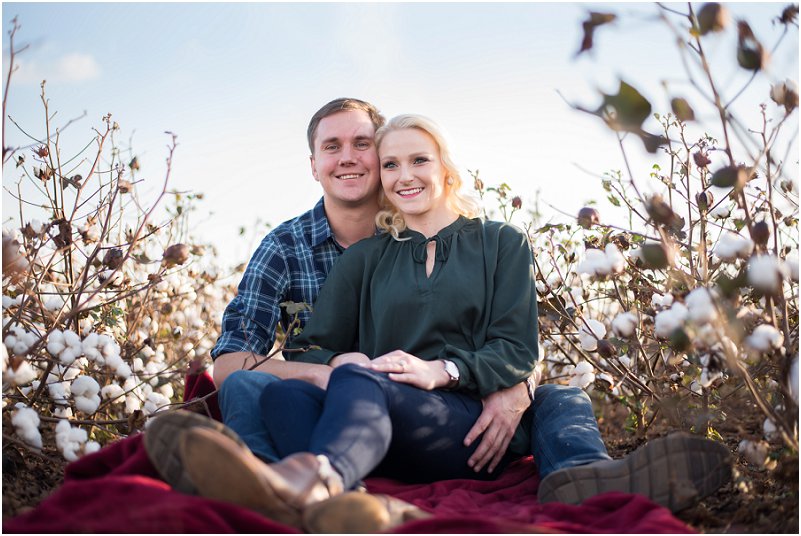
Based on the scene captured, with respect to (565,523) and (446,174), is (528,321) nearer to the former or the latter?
(446,174)

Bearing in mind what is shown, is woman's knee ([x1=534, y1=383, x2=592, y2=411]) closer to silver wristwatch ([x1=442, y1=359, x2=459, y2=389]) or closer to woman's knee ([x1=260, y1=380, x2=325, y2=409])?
silver wristwatch ([x1=442, y1=359, x2=459, y2=389])

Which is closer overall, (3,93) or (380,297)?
(3,93)

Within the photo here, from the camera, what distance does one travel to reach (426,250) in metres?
2.79

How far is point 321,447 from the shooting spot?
6.21 ft

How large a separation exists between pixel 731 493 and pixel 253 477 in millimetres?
1580

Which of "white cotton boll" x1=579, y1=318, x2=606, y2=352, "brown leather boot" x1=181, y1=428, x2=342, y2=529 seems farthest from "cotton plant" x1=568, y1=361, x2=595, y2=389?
"brown leather boot" x1=181, y1=428, x2=342, y2=529

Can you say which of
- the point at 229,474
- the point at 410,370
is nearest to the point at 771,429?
the point at 410,370

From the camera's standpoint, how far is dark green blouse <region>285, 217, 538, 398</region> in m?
2.52

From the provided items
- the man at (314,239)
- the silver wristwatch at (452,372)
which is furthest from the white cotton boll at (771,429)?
the man at (314,239)

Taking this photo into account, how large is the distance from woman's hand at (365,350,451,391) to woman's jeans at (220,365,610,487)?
0.9 inches

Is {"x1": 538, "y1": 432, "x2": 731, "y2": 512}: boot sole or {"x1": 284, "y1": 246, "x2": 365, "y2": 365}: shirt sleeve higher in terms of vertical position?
{"x1": 284, "y1": 246, "x2": 365, "y2": 365}: shirt sleeve

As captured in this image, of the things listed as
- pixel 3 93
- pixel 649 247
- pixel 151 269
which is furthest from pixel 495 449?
pixel 151 269

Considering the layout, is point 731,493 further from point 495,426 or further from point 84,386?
point 84,386

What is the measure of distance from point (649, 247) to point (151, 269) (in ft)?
12.0
